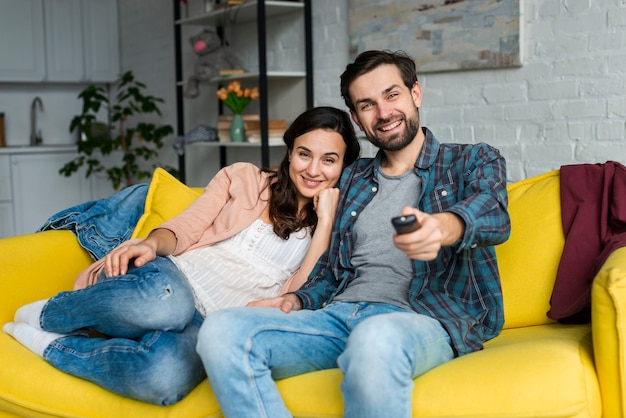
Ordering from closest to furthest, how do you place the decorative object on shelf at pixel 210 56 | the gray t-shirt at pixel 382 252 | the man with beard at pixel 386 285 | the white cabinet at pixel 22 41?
the man with beard at pixel 386 285
the gray t-shirt at pixel 382 252
the decorative object on shelf at pixel 210 56
the white cabinet at pixel 22 41

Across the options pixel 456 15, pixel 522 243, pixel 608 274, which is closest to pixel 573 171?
pixel 522 243

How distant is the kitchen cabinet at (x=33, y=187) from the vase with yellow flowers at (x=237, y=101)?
6.80 ft

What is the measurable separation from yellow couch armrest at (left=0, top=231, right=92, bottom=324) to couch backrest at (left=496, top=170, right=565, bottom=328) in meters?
1.29

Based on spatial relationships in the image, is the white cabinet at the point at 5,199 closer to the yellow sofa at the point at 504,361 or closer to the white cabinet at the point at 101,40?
the white cabinet at the point at 101,40

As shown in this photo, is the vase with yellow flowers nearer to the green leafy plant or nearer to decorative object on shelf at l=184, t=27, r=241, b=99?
decorative object on shelf at l=184, t=27, r=241, b=99

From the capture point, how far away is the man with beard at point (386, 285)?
5.13 ft

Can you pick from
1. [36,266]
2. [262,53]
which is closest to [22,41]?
[262,53]

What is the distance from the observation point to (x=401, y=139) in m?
2.03

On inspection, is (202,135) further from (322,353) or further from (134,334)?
(322,353)

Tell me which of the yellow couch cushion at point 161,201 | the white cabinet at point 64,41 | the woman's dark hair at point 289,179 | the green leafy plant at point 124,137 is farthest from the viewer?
the white cabinet at point 64,41

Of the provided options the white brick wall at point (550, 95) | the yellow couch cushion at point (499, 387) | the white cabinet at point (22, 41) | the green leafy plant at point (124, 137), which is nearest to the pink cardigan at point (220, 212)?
the yellow couch cushion at point (499, 387)

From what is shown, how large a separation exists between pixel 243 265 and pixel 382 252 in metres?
0.43

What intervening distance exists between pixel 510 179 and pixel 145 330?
189 cm

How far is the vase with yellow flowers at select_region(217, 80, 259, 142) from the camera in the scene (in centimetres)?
420
